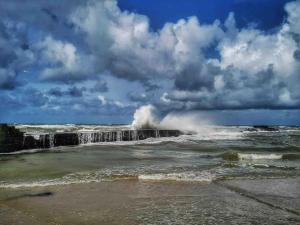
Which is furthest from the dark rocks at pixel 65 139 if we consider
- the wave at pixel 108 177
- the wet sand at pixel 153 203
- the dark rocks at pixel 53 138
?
the wet sand at pixel 153 203

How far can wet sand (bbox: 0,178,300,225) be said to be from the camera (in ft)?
24.1

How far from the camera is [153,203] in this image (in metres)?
8.70

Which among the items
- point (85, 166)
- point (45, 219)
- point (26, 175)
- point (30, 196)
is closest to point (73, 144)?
point (85, 166)

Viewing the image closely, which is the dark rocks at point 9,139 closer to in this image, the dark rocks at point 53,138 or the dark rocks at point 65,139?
the dark rocks at point 53,138

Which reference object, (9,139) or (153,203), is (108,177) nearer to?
(153,203)

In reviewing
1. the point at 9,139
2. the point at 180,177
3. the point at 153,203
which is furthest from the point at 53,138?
the point at 153,203

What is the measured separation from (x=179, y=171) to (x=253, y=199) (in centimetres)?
487

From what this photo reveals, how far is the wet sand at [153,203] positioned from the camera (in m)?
7.35

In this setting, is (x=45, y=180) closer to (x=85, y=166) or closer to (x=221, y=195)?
(x=85, y=166)

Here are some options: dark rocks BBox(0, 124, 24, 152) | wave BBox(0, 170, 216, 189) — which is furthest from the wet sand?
dark rocks BBox(0, 124, 24, 152)

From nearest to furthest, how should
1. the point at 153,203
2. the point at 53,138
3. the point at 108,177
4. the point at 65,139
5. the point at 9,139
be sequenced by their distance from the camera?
the point at 153,203
the point at 108,177
the point at 9,139
the point at 53,138
the point at 65,139

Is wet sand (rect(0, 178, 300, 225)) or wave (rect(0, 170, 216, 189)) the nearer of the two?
wet sand (rect(0, 178, 300, 225))

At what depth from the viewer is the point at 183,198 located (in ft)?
30.5

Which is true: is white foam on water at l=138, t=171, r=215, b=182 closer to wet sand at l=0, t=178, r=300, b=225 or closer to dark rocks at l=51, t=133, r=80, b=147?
wet sand at l=0, t=178, r=300, b=225
